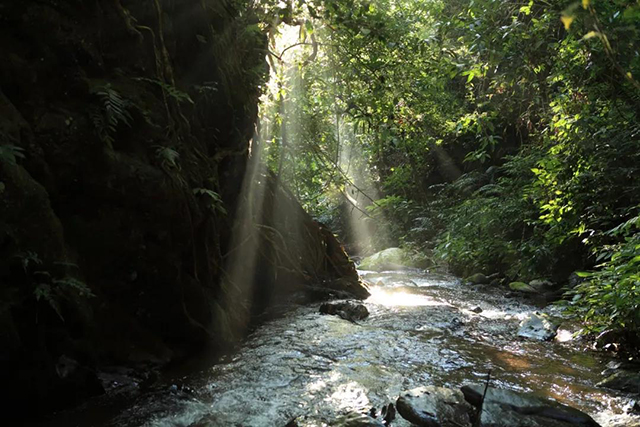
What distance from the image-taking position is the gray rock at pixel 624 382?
4.20 metres

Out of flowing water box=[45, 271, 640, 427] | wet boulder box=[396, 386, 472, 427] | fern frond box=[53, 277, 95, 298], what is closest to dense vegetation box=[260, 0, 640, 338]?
flowing water box=[45, 271, 640, 427]

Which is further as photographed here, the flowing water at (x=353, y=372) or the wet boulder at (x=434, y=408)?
the flowing water at (x=353, y=372)

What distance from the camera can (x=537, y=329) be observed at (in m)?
6.59

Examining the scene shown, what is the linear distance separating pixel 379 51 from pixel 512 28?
2.99 meters

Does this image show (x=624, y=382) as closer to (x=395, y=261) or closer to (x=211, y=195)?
(x=211, y=195)

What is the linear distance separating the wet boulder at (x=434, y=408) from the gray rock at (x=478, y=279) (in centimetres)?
829

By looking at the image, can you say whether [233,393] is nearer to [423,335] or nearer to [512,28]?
[423,335]

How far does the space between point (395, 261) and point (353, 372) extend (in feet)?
40.6

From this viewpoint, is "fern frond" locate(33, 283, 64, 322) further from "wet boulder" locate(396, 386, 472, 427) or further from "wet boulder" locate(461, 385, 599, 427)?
"wet boulder" locate(461, 385, 599, 427)

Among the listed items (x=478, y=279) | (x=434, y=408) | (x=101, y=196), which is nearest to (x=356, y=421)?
(x=434, y=408)

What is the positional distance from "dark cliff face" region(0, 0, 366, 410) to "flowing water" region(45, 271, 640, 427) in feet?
1.82

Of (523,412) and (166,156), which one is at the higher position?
(166,156)

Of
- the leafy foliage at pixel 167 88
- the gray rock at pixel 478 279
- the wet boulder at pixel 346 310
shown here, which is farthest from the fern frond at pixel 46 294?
the gray rock at pixel 478 279

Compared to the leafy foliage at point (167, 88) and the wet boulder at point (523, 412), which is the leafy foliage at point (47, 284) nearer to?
the leafy foliage at point (167, 88)
